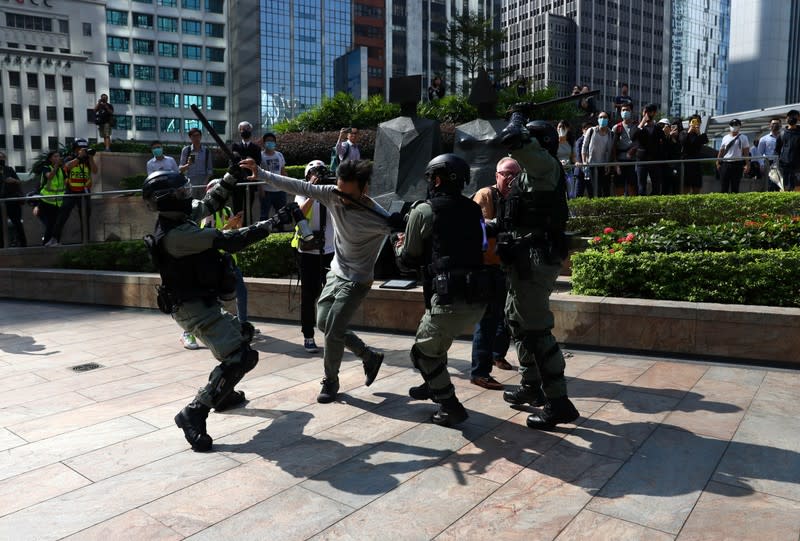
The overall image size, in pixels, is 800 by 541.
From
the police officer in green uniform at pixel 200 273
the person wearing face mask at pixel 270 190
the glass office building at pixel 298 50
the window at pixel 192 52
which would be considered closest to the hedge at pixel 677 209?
the person wearing face mask at pixel 270 190

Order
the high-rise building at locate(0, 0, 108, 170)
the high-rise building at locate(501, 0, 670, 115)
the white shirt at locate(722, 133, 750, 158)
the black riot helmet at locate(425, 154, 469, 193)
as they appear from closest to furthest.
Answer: the black riot helmet at locate(425, 154, 469, 193) → the white shirt at locate(722, 133, 750, 158) → the high-rise building at locate(0, 0, 108, 170) → the high-rise building at locate(501, 0, 670, 115)

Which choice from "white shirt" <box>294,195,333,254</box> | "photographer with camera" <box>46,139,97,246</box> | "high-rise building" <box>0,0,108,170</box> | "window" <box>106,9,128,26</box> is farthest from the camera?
"window" <box>106,9,128,26</box>

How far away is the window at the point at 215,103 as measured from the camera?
88125 millimetres

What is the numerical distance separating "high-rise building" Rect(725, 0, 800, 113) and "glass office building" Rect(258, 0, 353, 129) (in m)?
60.2

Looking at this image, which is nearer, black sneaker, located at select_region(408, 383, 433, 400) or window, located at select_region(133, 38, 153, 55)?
black sneaker, located at select_region(408, 383, 433, 400)

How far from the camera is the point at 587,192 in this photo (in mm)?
11766

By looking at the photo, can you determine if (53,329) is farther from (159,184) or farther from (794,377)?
(794,377)

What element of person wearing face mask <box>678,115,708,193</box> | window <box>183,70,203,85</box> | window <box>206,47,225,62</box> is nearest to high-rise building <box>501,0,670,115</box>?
window <box>206,47,225,62</box>

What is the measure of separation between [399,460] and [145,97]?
90089 mm

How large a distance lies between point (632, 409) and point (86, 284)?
878cm

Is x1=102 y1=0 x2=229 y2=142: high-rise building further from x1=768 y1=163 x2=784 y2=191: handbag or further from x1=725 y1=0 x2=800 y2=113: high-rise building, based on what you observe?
x1=768 y1=163 x2=784 y2=191: handbag

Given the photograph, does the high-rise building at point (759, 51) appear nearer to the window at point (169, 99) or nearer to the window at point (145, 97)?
the window at point (169, 99)

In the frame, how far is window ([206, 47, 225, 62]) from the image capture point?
288 ft

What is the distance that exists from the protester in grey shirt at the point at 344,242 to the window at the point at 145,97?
3472 inches
